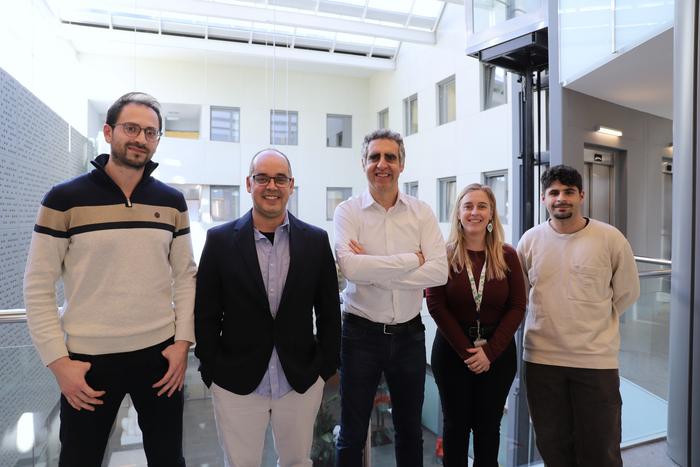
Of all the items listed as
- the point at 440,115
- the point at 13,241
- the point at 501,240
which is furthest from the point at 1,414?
the point at 440,115

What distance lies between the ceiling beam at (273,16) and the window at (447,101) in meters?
1.36

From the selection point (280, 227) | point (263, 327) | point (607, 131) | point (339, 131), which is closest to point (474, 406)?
point (263, 327)

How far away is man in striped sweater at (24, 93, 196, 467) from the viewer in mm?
1679

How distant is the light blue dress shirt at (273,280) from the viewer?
192cm

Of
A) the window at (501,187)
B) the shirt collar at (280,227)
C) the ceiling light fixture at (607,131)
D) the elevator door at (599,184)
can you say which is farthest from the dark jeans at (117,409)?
the window at (501,187)

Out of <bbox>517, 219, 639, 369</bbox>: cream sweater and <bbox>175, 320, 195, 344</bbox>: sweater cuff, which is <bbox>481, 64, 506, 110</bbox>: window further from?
<bbox>175, 320, 195, 344</bbox>: sweater cuff

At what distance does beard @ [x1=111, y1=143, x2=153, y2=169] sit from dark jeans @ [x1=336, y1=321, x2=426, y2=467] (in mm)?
1171

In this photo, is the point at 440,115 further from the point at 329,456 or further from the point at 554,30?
the point at 329,456

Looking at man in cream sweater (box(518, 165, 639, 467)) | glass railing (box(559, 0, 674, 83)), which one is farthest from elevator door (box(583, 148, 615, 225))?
man in cream sweater (box(518, 165, 639, 467))

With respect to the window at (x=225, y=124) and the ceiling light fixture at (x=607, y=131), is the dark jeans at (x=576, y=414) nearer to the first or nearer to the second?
the ceiling light fixture at (x=607, y=131)

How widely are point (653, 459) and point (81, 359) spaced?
3400mm

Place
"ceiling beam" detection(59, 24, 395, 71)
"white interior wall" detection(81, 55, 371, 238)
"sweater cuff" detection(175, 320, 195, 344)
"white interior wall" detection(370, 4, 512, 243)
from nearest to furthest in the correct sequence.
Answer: "sweater cuff" detection(175, 320, 195, 344) < "white interior wall" detection(370, 4, 512, 243) < "ceiling beam" detection(59, 24, 395, 71) < "white interior wall" detection(81, 55, 371, 238)

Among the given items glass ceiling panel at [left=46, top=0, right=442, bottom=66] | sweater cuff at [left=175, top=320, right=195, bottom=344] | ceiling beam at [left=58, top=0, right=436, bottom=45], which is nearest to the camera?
sweater cuff at [left=175, top=320, right=195, bottom=344]

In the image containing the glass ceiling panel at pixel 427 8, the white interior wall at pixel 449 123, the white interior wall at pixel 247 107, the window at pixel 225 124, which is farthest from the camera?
the window at pixel 225 124
